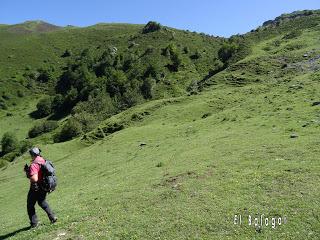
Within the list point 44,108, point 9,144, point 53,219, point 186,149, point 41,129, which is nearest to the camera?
point 53,219

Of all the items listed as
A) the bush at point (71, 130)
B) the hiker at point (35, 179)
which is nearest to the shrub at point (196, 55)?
the bush at point (71, 130)

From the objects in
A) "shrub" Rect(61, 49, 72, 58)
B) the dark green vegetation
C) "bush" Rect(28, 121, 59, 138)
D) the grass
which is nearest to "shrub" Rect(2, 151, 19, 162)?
the dark green vegetation

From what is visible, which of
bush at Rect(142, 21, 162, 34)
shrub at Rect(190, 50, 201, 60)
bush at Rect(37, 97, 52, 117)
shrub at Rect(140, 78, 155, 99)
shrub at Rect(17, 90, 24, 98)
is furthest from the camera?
bush at Rect(142, 21, 162, 34)

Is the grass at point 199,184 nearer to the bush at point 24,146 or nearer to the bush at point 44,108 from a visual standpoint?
the bush at point 24,146

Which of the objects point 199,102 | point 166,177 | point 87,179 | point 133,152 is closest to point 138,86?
A: point 199,102

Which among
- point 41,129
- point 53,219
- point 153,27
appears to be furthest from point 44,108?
point 53,219

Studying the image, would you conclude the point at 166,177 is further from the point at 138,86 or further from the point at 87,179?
the point at 138,86

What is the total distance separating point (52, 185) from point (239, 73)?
5378 cm

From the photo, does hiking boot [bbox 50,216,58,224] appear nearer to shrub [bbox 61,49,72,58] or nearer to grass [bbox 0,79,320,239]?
grass [bbox 0,79,320,239]

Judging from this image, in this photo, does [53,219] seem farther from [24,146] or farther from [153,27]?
[153,27]

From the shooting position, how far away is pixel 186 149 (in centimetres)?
3341

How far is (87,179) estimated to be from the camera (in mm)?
34094

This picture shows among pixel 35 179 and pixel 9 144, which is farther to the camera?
pixel 9 144

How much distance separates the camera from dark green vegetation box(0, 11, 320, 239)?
16094 mm
